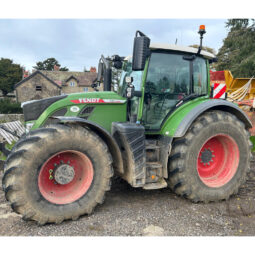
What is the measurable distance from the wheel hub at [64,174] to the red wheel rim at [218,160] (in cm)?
209

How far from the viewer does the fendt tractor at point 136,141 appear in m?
2.83

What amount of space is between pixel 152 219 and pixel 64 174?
1363 mm

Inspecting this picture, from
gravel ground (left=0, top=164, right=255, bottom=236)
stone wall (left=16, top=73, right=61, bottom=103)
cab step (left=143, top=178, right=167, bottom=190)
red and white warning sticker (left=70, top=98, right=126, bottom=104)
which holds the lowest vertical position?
gravel ground (left=0, top=164, right=255, bottom=236)

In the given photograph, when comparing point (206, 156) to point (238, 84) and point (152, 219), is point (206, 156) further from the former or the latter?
point (238, 84)

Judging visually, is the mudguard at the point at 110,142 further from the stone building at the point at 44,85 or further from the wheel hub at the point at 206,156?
the stone building at the point at 44,85

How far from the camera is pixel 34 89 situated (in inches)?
1448

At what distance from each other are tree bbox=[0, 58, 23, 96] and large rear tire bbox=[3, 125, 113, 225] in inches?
2016

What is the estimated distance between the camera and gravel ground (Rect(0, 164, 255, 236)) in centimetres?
280

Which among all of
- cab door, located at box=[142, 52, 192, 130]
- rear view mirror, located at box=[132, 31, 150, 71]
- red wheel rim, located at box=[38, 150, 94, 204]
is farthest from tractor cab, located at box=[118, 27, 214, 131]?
red wheel rim, located at box=[38, 150, 94, 204]

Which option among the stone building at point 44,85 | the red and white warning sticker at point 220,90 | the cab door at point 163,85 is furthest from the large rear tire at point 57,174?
the stone building at point 44,85

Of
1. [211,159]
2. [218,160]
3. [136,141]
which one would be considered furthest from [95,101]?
[218,160]

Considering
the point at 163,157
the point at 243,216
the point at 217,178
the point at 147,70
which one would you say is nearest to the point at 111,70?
the point at 147,70

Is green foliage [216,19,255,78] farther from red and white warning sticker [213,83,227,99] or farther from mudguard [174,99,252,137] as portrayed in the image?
mudguard [174,99,252,137]

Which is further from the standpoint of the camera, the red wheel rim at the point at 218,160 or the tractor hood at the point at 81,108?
the red wheel rim at the point at 218,160
